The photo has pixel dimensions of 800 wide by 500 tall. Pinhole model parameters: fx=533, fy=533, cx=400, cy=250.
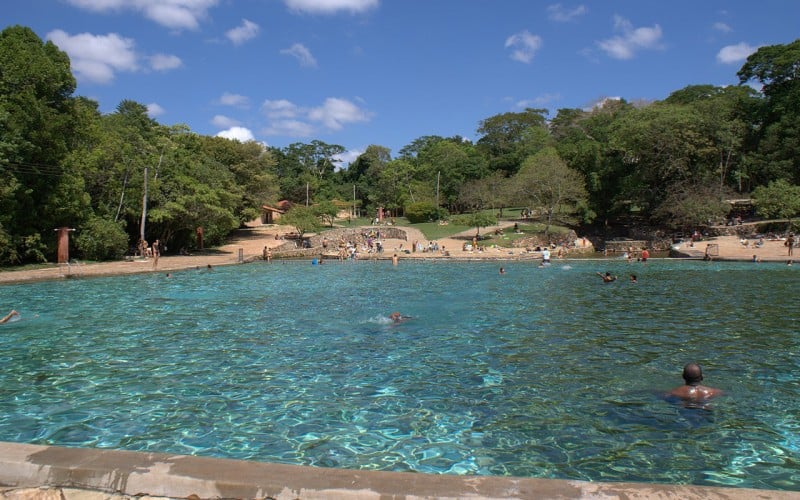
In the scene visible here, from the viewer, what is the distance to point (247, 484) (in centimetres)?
334

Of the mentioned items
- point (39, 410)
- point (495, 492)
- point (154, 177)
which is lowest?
point (39, 410)

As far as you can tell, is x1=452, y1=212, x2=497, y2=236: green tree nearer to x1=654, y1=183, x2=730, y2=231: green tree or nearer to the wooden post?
x1=654, y1=183, x2=730, y2=231: green tree

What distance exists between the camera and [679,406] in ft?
25.2

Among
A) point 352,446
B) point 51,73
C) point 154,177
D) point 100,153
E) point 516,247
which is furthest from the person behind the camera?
point 516,247

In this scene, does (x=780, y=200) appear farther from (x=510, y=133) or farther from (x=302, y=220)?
(x=510, y=133)

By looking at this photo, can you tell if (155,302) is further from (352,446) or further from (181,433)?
(352,446)

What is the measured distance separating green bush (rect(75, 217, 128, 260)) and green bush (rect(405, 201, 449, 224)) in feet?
119

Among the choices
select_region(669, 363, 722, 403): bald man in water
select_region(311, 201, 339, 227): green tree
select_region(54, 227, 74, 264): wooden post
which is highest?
select_region(311, 201, 339, 227): green tree

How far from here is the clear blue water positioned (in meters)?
6.21

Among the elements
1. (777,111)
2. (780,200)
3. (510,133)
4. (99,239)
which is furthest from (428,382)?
(510,133)

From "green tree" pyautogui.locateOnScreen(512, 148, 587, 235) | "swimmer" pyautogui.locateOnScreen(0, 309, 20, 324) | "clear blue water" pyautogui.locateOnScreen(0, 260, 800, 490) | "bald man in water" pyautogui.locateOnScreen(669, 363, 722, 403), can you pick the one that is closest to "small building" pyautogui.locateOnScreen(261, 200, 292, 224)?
"green tree" pyautogui.locateOnScreen(512, 148, 587, 235)

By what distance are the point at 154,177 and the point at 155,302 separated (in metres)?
21.7

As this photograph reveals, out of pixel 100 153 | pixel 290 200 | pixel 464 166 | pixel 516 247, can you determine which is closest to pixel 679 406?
pixel 100 153

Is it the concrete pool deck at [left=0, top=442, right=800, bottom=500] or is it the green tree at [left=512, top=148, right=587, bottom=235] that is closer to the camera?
the concrete pool deck at [left=0, top=442, right=800, bottom=500]
